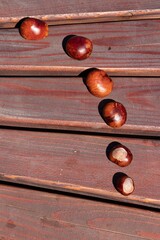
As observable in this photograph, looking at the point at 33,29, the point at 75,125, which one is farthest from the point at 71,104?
the point at 33,29

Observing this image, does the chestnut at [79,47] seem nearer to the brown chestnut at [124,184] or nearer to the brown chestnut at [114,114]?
the brown chestnut at [114,114]

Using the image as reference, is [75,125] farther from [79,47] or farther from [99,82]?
[79,47]

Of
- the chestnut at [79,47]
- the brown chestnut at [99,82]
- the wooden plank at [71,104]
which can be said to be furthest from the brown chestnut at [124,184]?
the chestnut at [79,47]

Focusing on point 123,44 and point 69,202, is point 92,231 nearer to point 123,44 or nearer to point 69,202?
point 69,202

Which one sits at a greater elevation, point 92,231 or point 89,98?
point 89,98

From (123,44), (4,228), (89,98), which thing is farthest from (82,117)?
(4,228)

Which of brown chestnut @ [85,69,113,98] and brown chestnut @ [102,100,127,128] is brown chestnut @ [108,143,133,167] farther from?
brown chestnut @ [85,69,113,98]

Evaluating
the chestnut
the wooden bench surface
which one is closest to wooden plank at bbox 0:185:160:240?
the wooden bench surface
